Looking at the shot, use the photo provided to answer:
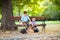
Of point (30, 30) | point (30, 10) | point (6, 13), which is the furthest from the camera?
point (30, 10)

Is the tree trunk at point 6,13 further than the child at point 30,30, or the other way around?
the tree trunk at point 6,13

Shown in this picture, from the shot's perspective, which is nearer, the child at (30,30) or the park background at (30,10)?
the child at (30,30)

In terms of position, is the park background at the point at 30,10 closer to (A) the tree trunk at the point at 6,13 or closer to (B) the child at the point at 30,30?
(A) the tree trunk at the point at 6,13

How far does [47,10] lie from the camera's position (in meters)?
40.1

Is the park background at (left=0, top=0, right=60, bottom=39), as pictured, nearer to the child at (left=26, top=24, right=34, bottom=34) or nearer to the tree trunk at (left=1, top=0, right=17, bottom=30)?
the tree trunk at (left=1, top=0, right=17, bottom=30)

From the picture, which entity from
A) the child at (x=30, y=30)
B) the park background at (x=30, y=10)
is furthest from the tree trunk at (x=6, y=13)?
the child at (x=30, y=30)

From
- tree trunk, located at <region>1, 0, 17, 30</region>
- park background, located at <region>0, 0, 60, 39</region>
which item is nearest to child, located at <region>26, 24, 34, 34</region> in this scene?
park background, located at <region>0, 0, 60, 39</region>

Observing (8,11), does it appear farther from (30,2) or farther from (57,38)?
(57,38)

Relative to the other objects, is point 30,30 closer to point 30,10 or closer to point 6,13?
point 6,13

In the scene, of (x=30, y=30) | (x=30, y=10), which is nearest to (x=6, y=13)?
(x=30, y=30)

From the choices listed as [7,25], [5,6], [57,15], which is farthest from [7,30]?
[57,15]

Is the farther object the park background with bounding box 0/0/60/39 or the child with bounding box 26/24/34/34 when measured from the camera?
the park background with bounding box 0/0/60/39

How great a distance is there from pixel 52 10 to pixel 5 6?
22.6 metres

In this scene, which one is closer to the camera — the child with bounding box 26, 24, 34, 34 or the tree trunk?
the child with bounding box 26, 24, 34, 34
